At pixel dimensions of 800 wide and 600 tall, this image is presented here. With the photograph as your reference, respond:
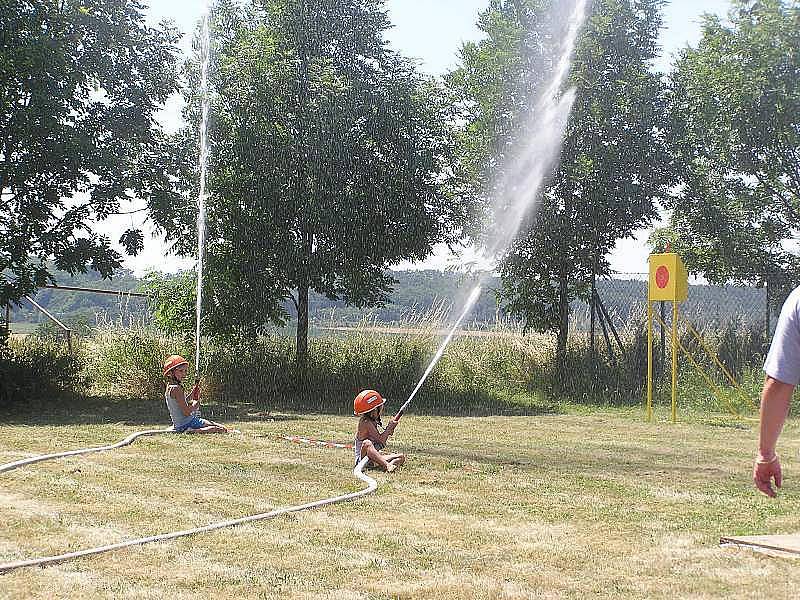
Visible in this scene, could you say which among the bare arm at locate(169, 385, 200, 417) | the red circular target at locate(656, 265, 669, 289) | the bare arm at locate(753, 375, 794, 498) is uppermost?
the red circular target at locate(656, 265, 669, 289)

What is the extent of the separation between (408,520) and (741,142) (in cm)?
1450

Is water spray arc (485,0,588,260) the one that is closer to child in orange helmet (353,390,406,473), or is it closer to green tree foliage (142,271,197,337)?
green tree foliage (142,271,197,337)

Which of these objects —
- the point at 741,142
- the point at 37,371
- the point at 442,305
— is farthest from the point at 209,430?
the point at 741,142

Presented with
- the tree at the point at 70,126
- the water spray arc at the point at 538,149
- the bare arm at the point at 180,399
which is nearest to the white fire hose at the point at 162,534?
the bare arm at the point at 180,399

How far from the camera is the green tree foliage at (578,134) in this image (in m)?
19.5

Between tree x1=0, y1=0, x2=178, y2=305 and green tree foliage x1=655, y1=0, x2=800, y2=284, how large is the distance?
386 inches

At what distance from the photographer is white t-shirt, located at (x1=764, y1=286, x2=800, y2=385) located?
4262 mm

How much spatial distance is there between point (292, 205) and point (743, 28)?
8844mm

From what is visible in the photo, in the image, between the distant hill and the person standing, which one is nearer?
the person standing

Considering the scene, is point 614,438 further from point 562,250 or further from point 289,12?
point 289,12

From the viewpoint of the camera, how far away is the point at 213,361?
63.8ft

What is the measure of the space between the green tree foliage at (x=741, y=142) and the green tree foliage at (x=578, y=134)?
0.75m

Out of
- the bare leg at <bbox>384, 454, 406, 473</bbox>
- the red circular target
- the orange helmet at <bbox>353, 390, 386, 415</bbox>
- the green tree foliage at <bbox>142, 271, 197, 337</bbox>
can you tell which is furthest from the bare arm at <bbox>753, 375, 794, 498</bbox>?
the green tree foliage at <bbox>142, 271, 197, 337</bbox>

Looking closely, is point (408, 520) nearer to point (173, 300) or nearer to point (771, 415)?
point (771, 415)
